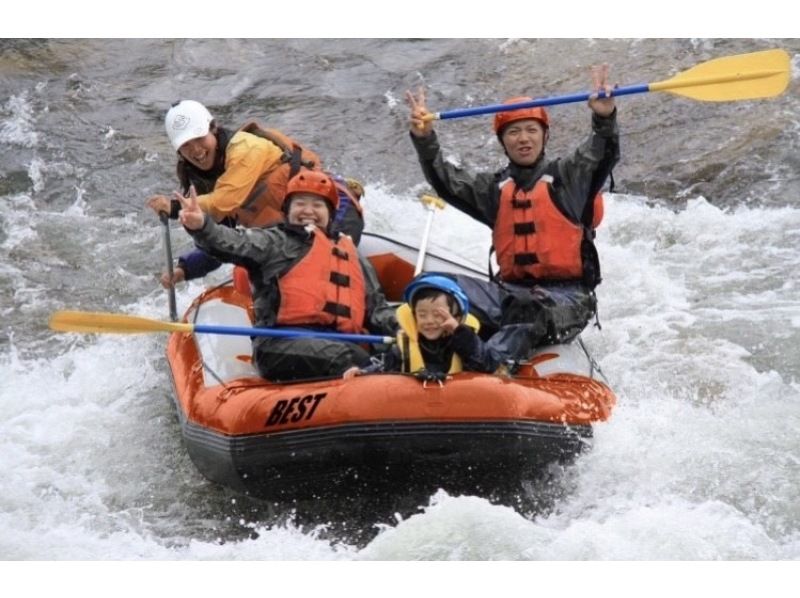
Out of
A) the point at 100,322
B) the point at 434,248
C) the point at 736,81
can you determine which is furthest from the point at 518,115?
the point at 100,322

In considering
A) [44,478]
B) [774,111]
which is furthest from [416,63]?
[44,478]

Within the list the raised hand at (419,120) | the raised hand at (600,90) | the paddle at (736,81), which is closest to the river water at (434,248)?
the raised hand at (419,120)

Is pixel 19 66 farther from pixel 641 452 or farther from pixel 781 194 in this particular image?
pixel 641 452

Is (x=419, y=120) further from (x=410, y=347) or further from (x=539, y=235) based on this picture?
(x=410, y=347)

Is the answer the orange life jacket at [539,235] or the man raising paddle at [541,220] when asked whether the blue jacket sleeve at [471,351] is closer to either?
the man raising paddle at [541,220]

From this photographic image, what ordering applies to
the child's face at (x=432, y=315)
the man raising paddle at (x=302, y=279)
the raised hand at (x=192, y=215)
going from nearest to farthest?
the child's face at (x=432, y=315) < the raised hand at (x=192, y=215) < the man raising paddle at (x=302, y=279)

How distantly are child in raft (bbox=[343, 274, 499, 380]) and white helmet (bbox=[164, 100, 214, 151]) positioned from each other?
1795mm

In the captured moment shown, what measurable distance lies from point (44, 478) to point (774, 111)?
22.4 ft

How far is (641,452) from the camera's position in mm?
5641

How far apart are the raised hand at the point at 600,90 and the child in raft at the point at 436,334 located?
3.67 ft

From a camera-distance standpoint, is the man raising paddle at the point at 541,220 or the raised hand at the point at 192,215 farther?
the man raising paddle at the point at 541,220

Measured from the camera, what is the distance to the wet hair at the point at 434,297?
5.32m

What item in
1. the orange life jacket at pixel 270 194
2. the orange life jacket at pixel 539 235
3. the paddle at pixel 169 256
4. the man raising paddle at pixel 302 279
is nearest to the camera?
the man raising paddle at pixel 302 279

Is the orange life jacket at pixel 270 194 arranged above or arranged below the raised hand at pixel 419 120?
below
